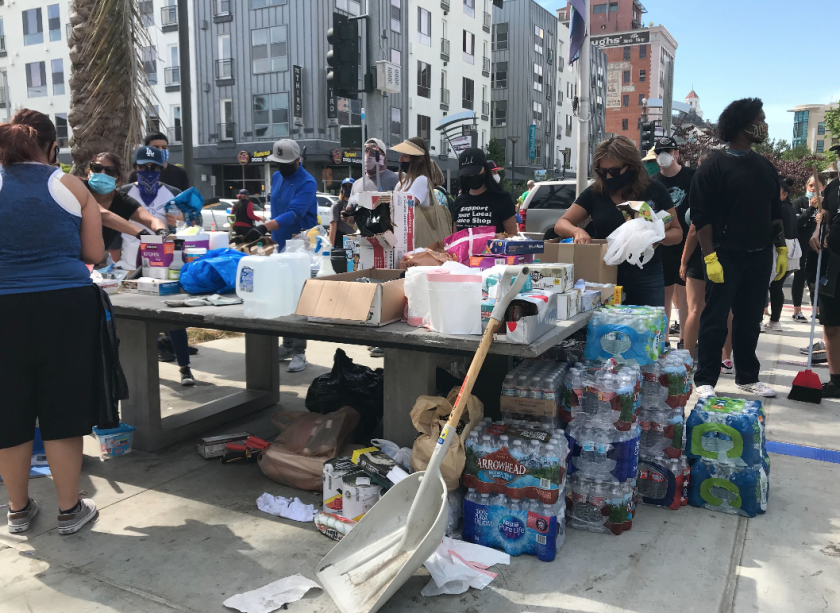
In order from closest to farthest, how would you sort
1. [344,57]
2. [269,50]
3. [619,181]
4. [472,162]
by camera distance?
[619,181] < [472,162] < [344,57] < [269,50]

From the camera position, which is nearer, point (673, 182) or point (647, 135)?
point (673, 182)

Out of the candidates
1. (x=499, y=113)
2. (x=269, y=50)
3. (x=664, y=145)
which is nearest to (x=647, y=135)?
(x=664, y=145)

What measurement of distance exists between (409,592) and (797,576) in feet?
4.98

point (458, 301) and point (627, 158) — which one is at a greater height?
point (627, 158)

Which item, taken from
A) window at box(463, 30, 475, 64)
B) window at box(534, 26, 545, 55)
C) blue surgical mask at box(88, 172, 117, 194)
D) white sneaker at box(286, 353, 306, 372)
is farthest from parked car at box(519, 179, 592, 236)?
window at box(534, 26, 545, 55)

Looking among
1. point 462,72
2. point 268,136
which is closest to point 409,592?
→ point 268,136

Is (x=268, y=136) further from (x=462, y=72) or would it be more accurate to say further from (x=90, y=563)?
(x=90, y=563)

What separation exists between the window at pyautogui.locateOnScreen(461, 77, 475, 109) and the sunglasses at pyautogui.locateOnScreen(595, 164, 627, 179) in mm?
33886

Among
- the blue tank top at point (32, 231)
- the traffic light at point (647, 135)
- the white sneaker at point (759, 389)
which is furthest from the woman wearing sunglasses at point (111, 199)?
the traffic light at point (647, 135)

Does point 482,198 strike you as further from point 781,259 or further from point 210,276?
point 781,259

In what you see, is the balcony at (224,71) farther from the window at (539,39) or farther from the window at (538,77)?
the window at (539,39)

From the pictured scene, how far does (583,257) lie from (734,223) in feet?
4.68

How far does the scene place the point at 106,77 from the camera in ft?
21.0

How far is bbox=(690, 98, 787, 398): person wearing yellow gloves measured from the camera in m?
4.19
